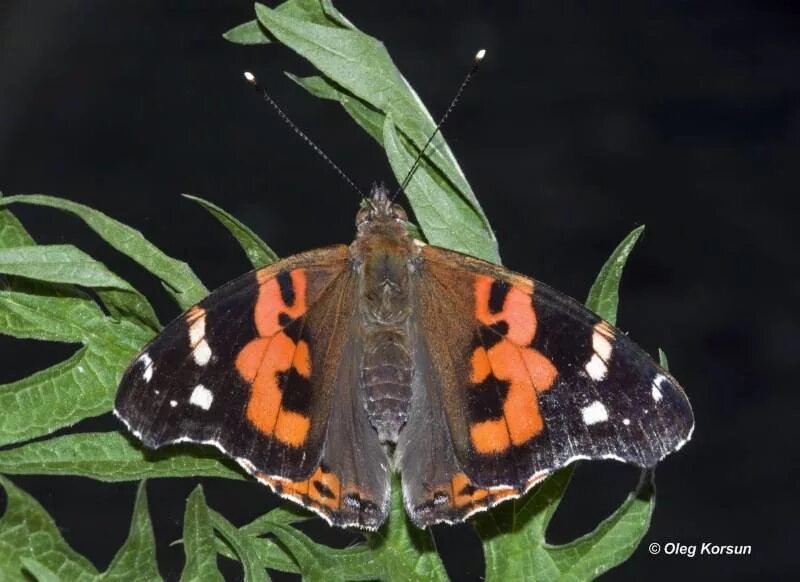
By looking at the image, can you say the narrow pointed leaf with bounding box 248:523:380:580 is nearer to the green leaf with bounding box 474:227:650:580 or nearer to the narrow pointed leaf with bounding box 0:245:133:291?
the green leaf with bounding box 474:227:650:580

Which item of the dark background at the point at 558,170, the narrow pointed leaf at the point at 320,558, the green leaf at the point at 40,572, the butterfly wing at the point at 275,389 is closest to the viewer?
the green leaf at the point at 40,572

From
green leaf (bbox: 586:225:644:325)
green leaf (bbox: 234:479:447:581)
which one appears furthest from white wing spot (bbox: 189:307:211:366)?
green leaf (bbox: 586:225:644:325)

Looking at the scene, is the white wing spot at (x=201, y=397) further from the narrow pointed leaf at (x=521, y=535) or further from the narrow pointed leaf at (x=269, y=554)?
the narrow pointed leaf at (x=521, y=535)

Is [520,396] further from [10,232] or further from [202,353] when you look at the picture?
[10,232]

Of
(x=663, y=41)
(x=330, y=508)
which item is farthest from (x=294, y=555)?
(x=663, y=41)

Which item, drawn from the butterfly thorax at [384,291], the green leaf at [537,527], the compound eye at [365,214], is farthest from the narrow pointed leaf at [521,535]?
the compound eye at [365,214]

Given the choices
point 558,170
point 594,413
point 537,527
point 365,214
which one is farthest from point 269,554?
A: point 558,170
